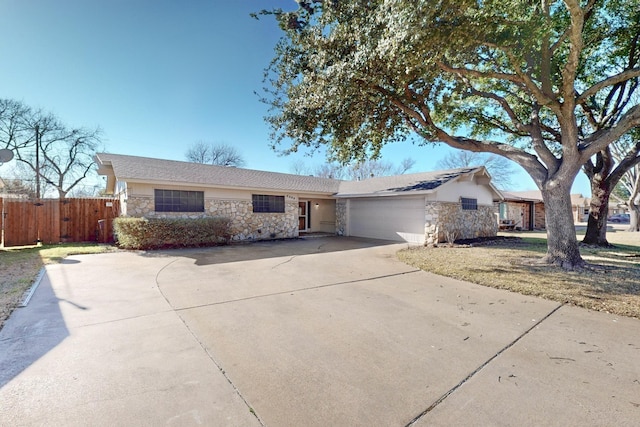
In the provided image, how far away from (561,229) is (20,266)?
47.5 feet

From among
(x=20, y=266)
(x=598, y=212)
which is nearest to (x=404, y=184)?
(x=598, y=212)

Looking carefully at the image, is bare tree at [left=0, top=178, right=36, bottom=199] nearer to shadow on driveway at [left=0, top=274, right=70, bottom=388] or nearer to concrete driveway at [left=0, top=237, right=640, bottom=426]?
concrete driveway at [left=0, top=237, right=640, bottom=426]

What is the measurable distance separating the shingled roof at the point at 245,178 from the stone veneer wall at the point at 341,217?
69cm

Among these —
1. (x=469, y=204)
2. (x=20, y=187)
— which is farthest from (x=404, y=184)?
(x=20, y=187)

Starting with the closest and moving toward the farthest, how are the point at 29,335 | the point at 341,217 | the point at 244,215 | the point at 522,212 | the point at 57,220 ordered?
the point at 29,335 → the point at 57,220 → the point at 244,215 → the point at 341,217 → the point at 522,212

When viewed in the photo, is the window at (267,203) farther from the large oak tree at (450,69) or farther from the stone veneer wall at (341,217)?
the large oak tree at (450,69)

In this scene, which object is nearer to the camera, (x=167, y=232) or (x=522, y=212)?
(x=167, y=232)

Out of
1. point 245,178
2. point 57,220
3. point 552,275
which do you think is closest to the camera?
point 552,275

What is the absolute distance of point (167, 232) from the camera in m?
10.5

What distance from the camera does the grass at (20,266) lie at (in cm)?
462

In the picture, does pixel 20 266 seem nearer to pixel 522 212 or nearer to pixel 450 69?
pixel 450 69

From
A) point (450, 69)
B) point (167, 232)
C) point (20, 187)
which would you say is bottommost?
point (167, 232)

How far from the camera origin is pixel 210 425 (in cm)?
198

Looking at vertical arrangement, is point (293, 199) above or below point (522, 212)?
above
